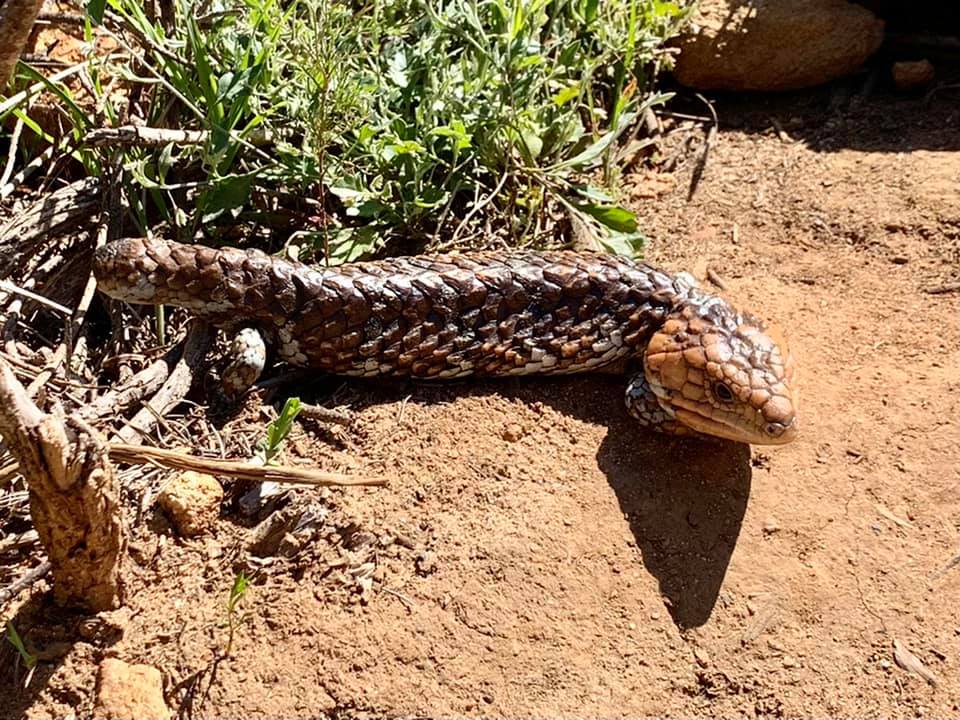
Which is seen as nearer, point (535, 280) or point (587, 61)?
point (535, 280)

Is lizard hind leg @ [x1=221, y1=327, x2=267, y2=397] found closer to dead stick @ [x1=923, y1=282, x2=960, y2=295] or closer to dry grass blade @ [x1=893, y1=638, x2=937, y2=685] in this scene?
dry grass blade @ [x1=893, y1=638, x2=937, y2=685]

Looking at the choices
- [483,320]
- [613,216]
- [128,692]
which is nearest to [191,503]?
[128,692]

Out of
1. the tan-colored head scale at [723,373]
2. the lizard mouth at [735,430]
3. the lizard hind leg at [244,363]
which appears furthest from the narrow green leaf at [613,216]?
the lizard hind leg at [244,363]

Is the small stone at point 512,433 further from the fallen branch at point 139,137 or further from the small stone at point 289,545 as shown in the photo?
the fallen branch at point 139,137

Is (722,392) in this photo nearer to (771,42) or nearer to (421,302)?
(421,302)

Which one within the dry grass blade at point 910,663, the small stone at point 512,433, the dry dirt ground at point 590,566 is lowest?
the dry grass blade at point 910,663

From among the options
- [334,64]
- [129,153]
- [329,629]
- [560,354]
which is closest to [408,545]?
[329,629]

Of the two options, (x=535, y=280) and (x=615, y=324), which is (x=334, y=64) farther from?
(x=615, y=324)
